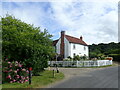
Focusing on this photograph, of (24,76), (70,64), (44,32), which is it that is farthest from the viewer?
(70,64)

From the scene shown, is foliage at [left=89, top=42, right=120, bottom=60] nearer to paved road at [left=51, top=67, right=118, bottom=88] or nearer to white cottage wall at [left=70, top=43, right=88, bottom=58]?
white cottage wall at [left=70, top=43, right=88, bottom=58]

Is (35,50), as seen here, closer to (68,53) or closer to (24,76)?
(24,76)

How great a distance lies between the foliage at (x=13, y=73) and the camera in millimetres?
8555

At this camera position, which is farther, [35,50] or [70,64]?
[70,64]

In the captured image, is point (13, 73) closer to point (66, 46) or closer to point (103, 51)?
point (66, 46)

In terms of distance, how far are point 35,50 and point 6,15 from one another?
511cm

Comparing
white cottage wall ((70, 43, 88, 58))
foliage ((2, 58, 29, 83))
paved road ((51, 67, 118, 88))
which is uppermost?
white cottage wall ((70, 43, 88, 58))

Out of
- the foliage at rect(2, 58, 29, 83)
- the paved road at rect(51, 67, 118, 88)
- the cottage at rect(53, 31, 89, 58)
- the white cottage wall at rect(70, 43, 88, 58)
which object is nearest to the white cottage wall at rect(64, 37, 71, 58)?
the cottage at rect(53, 31, 89, 58)

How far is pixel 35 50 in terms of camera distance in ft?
36.9

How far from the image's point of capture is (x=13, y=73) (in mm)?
8852

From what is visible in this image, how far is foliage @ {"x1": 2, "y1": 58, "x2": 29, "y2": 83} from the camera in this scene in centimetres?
855

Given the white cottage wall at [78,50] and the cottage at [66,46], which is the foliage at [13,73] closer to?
the cottage at [66,46]

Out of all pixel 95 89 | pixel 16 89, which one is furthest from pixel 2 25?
pixel 95 89

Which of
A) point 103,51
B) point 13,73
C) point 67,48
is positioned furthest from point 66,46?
point 103,51
